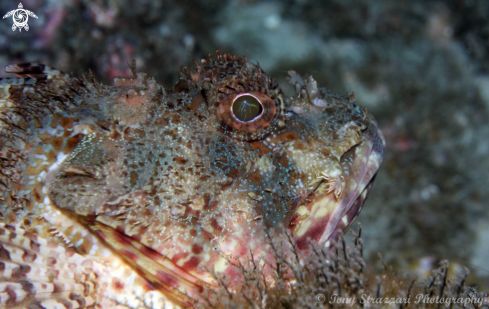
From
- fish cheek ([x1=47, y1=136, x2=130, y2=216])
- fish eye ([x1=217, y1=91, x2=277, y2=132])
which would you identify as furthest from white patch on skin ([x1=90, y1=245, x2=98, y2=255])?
fish eye ([x1=217, y1=91, x2=277, y2=132])

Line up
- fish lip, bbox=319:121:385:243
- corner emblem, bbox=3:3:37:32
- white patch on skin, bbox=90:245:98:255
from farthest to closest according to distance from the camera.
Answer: corner emblem, bbox=3:3:37:32
fish lip, bbox=319:121:385:243
white patch on skin, bbox=90:245:98:255

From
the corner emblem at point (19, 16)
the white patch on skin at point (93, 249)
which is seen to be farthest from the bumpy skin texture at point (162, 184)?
the corner emblem at point (19, 16)

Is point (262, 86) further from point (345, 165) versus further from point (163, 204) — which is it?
point (163, 204)

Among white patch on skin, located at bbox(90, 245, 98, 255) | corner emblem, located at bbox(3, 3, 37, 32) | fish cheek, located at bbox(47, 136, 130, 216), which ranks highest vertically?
corner emblem, located at bbox(3, 3, 37, 32)

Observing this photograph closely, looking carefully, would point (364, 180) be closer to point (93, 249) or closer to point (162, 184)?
point (162, 184)

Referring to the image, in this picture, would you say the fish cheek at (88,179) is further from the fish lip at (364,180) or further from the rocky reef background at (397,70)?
the rocky reef background at (397,70)

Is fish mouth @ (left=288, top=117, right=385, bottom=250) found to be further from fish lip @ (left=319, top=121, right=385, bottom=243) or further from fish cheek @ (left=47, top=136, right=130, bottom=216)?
fish cheek @ (left=47, top=136, right=130, bottom=216)

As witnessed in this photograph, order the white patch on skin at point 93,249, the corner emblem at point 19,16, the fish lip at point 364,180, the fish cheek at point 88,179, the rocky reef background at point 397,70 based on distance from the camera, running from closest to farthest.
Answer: the fish cheek at point 88,179, the white patch on skin at point 93,249, the fish lip at point 364,180, the corner emblem at point 19,16, the rocky reef background at point 397,70

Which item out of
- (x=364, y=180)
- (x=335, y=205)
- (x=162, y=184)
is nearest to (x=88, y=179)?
(x=162, y=184)
